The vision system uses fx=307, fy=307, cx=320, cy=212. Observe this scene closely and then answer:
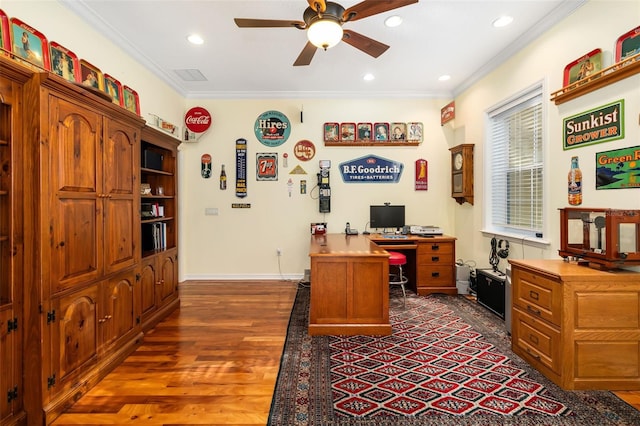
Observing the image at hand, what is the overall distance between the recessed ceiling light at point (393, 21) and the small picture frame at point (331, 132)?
2.04 meters

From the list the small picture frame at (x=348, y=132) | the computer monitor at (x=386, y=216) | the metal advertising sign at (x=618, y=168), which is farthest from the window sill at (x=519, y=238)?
the small picture frame at (x=348, y=132)

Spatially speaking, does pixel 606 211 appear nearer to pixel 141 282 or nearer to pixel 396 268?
pixel 396 268

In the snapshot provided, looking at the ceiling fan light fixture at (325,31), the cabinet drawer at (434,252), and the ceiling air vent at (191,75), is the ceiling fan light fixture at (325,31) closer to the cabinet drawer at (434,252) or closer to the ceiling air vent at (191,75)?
the ceiling air vent at (191,75)

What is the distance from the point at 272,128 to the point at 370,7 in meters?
3.08

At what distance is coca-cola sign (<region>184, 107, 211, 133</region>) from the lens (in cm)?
497

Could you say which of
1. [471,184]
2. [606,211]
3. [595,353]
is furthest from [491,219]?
[595,353]

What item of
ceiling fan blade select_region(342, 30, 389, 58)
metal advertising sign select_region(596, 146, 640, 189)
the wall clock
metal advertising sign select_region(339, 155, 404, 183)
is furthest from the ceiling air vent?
metal advertising sign select_region(596, 146, 640, 189)

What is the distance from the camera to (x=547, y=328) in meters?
2.20

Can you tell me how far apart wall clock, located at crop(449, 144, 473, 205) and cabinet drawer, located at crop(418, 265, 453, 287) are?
1.08 meters

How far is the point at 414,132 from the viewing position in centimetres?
505

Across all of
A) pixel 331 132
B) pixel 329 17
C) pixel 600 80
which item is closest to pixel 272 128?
pixel 331 132

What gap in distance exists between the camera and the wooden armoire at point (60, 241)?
1.72m

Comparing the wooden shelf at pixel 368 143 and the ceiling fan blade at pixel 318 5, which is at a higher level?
the ceiling fan blade at pixel 318 5

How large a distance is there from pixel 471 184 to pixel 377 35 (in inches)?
96.8
